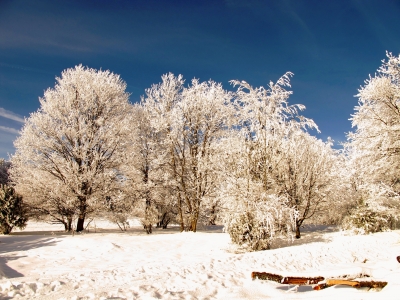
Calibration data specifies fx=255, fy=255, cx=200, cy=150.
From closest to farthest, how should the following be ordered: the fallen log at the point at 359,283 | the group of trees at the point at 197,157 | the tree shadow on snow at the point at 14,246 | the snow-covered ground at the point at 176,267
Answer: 1. the fallen log at the point at 359,283
2. the snow-covered ground at the point at 176,267
3. the tree shadow on snow at the point at 14,246
4. the group of trees at the point at 197,157

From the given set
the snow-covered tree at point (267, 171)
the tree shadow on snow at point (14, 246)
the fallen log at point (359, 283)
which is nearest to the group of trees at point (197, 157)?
the snow-covered tree at point (267, 171)

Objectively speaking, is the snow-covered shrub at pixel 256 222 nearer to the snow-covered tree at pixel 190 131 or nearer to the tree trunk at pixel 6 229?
the snow-covered tree at pixel 190 131

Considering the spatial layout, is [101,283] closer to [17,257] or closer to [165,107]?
[17,257]

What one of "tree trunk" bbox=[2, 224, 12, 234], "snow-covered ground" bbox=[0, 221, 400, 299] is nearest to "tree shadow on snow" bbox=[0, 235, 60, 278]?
"snow-covered ground" bbox=[0, 221, 400, 299]

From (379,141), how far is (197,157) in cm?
1033

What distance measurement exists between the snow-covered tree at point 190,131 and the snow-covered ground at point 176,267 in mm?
4088

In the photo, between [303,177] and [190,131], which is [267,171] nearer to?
[303,177]

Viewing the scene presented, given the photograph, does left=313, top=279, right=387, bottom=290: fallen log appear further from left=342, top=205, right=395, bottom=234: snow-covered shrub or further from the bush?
the bush

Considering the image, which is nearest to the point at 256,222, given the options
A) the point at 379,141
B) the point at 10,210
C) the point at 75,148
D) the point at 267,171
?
the point at 267,171

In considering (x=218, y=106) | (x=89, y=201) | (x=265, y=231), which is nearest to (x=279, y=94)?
(x=218, y=106)

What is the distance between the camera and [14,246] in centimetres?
1101

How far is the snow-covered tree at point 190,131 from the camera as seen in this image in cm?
1712

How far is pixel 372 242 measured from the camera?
1089 centimetres

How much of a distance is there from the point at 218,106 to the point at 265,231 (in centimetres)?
929
